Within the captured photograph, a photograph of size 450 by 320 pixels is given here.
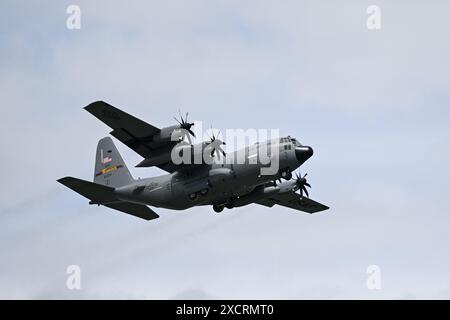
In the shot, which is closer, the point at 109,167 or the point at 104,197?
the point at 104,197

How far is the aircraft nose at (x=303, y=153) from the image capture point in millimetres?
43719

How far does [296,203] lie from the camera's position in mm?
53344

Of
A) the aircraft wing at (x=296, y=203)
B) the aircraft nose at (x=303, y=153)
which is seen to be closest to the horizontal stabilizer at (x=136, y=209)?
the aircraft wing at (x=296, y=203)

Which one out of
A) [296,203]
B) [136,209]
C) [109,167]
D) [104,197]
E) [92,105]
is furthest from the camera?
[296,203]

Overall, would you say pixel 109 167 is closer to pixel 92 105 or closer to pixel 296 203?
pixel 92 105

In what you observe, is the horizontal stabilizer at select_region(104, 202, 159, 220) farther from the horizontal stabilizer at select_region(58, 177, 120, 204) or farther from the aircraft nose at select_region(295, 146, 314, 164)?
the aircraft nose at select_region(295, 146, 314, 164)

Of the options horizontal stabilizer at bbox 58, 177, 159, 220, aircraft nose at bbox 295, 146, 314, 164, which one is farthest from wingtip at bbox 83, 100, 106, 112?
aircraft nose at bbox 295, 146, 314, 164

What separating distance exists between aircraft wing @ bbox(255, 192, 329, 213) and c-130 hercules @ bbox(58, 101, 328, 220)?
359cm

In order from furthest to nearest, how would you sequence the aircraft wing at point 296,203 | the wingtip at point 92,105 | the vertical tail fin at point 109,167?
the aircraft wing at point 296,203, the vertical tail fin at point 109,167, the wingtip at point 92,105

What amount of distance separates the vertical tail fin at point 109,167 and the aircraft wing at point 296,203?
9272 millimetres

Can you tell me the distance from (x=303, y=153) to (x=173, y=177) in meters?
7.48

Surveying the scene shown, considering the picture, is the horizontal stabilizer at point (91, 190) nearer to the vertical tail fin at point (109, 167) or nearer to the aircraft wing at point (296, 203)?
the vertical tail fin at point (109, 167)

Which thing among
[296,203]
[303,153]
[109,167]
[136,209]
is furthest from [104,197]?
[296,203]
